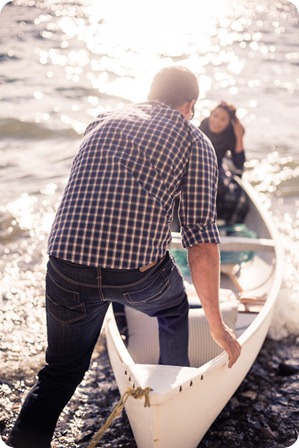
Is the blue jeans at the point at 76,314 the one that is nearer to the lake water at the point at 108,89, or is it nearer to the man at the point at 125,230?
the man at the point at 125,230

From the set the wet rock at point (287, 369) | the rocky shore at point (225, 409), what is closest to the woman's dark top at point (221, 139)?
the rocky shore at point (225, 409)

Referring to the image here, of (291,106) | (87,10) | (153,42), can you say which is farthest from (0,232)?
(87,10)

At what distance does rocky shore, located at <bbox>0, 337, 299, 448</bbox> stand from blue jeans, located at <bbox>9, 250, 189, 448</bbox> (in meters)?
0.96

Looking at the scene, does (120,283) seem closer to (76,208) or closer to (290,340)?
(76,208)

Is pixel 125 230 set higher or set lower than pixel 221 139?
higher

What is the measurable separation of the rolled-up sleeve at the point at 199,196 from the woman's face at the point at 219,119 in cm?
400

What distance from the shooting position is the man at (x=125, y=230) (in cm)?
329

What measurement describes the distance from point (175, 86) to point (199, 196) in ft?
1.99

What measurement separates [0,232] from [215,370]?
526 centimetres

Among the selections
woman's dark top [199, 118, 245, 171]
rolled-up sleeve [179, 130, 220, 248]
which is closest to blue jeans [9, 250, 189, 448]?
rolled-up sleeve [179, 130, 220, 248]

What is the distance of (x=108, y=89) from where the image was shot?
666 inches

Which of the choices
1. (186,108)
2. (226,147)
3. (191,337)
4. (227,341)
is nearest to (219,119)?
(226,147)

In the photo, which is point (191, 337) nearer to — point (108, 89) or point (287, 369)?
point (287, 369)

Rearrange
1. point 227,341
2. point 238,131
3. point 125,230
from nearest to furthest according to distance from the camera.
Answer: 1. point 125,230
2. point 227,341
3. point 238,131
